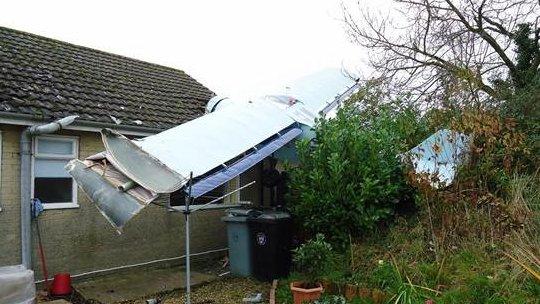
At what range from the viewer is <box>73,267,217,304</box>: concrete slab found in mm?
7828

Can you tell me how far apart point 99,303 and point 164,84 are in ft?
25.8

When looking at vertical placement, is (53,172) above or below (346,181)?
above

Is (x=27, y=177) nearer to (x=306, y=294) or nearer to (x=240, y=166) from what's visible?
(x=240, y=166)

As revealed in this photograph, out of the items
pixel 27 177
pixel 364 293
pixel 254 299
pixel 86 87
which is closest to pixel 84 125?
pixel 27 177

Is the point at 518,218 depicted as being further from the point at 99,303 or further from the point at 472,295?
the point at 99,303

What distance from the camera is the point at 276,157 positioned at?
10359 mm

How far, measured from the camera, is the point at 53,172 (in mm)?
8617

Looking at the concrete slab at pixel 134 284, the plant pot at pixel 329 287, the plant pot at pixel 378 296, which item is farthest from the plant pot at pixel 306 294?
the concrete slab at pixel 134 284

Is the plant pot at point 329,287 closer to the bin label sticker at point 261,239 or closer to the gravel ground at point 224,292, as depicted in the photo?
the gravel ground at point 224,292

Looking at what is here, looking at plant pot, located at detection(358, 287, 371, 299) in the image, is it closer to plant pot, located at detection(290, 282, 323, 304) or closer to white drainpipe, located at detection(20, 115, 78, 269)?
plant pot, located at detection(290, 282, 323, 304)

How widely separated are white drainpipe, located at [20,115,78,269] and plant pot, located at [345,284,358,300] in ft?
17.6

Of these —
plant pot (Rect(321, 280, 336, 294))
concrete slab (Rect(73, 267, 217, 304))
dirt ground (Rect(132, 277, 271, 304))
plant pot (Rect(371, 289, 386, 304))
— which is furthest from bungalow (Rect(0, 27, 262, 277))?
plant pot (Rect(371, 289, 386, 304))

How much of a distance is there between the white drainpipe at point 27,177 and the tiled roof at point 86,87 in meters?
0.35

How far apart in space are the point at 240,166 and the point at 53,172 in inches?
148
